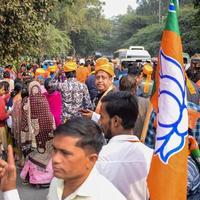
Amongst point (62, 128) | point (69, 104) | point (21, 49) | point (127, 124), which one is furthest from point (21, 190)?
point (21, 49)

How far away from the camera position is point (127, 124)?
9.57 ft

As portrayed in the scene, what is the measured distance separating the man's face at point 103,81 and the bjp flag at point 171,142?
10.3ft

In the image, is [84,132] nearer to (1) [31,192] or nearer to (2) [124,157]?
(2) [124,157]

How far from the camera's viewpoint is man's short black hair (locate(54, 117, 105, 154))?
7.68 ft

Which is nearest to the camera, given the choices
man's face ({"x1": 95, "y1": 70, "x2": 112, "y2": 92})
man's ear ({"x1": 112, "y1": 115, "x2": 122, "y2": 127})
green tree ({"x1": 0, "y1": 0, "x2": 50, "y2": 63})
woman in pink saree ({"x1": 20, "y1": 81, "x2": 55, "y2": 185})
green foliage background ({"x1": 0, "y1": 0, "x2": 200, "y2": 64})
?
man's ear ({"x1": 112, "y1": 115, "x2": 122, "y2": 127})

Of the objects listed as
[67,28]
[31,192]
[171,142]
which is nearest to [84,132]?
[171,142]

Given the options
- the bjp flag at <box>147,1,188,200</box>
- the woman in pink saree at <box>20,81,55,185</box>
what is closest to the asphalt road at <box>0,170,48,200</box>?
the woman in pink saree at <box>20,81,55,185</box>

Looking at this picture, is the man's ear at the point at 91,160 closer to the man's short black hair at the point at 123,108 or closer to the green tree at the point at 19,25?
the man's short black hair at the point at 123,108

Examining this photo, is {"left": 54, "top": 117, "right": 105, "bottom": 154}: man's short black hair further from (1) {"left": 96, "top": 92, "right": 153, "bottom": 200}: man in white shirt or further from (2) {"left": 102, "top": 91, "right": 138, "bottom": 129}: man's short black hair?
(2) {"left": 102, "top": 91, "right": 138, "bottom": 129}: man's short black hair

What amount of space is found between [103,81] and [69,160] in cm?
373

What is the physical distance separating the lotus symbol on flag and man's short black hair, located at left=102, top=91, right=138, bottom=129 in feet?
0.86

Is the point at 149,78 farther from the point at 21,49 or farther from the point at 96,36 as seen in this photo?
the point at 96,36

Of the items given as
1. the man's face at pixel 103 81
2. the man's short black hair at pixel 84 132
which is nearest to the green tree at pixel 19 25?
the man's face at pixel 103 81

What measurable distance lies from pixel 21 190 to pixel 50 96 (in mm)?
1641
